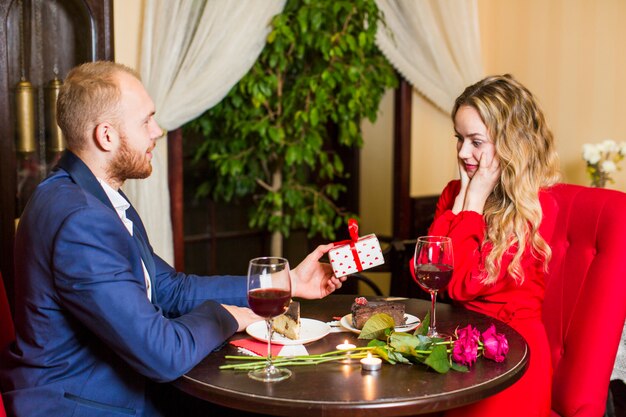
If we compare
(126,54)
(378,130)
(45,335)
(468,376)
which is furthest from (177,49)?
→ (468,376)

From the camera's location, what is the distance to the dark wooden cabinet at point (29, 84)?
2.91 metres

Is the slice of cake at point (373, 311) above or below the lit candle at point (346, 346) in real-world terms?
above

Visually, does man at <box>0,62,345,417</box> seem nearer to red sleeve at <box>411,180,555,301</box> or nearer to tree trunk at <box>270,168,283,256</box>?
red sleeve at <box>411,180,555,301</box>

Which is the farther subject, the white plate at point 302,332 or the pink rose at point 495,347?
the white plate at point 302,332

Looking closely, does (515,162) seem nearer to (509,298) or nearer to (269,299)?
(509,298)

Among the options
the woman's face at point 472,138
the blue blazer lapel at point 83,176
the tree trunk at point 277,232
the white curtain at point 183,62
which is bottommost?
the tree trunk at point 277,232

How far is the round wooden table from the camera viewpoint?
144 centimetres

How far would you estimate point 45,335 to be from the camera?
165cm

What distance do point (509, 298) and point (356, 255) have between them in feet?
1.76

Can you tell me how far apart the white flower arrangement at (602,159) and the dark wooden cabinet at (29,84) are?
234 cm

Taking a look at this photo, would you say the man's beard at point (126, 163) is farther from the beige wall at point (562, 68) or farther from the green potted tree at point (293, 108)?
the beige wall at point (562, 68)

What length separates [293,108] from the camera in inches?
153

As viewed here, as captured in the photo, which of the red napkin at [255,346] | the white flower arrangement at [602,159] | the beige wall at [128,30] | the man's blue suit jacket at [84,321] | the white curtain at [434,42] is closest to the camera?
the man's blue suit jacket at [84,321]

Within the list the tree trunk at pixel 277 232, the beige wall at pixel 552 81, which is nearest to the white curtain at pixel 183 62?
the tree trunk at pixel 277 232
